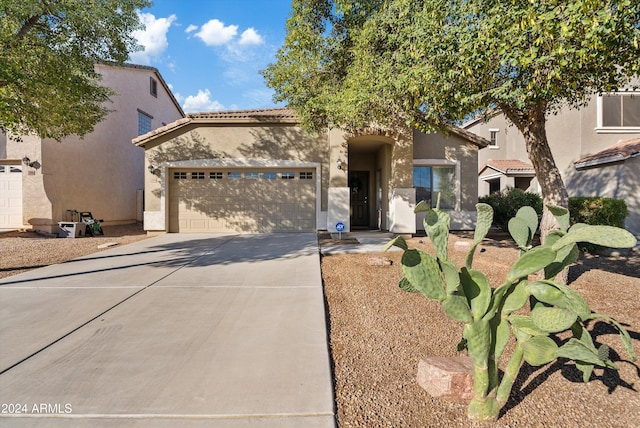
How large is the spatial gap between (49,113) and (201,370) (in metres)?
8.39

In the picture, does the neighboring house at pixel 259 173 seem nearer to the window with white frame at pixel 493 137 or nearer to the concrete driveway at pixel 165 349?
the concrete driveway at pixel 165 349

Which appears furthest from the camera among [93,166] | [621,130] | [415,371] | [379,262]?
[93,166]

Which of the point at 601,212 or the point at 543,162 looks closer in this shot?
the point at 543,162

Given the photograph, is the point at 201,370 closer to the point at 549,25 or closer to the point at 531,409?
the point at 531,409

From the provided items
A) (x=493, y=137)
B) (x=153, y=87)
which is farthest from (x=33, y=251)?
(x=493, y=137)

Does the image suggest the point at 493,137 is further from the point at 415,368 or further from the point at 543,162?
the point at 415,368

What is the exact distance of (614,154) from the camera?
11828 millimetres

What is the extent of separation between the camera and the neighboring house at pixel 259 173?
11742 mm

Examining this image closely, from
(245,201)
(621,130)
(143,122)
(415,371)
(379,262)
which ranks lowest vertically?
(415,371)

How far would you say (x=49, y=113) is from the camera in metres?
7.87

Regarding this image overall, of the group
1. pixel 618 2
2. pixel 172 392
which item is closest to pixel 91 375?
pixel 172 392

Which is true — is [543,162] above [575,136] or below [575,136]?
below

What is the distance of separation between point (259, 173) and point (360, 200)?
480 centimetres

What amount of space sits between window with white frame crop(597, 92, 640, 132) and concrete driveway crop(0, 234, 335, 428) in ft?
49.0
